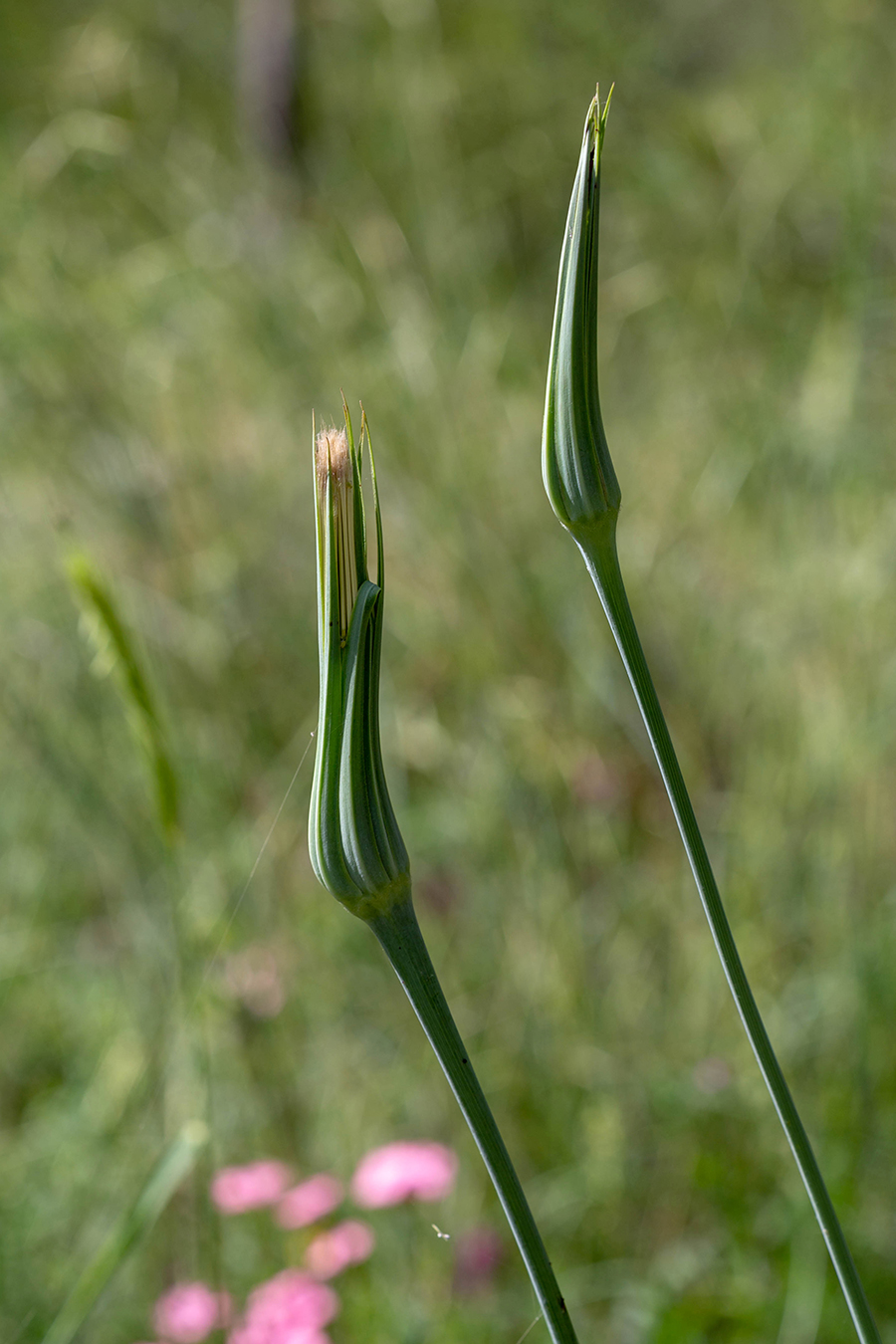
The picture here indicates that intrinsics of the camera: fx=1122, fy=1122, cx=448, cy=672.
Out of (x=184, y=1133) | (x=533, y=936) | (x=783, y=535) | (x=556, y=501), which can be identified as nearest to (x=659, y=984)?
(x=533, y=936)

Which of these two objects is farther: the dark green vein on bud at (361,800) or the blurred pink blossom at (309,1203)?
the blurred pink blossom at (309,1203)

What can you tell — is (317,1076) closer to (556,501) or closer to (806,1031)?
(806,1031)

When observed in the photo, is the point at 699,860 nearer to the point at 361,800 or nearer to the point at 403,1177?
the point at 361,800

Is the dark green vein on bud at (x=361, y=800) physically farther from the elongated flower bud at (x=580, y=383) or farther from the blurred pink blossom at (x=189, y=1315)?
the blurred pink blossom at (x=189, y=1315)

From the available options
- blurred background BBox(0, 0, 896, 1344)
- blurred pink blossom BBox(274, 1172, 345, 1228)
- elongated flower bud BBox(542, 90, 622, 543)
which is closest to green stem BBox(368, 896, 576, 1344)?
elongated flower bud BBox(542, 90, 622, 543)

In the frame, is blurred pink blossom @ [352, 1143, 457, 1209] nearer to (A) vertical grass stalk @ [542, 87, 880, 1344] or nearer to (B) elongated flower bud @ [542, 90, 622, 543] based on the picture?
(A) vertical grass stalk @ [542, 87, 880, 1344]

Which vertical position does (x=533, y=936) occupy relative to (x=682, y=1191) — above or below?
above

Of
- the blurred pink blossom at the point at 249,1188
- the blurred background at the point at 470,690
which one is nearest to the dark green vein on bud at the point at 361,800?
the blurred background at the point at 470,690

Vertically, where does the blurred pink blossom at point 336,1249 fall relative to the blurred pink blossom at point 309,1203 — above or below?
below
